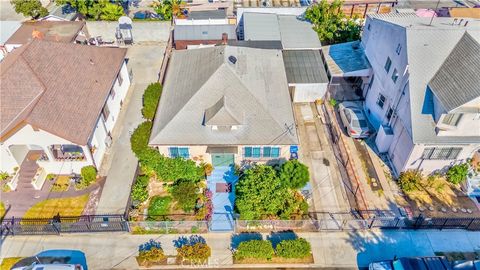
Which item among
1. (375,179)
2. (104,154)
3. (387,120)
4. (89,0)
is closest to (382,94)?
(387,120)

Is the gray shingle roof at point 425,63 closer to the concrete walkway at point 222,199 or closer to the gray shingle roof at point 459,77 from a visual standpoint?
the gray shingle roof at point 459,77

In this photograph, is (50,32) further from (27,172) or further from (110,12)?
(27,172)

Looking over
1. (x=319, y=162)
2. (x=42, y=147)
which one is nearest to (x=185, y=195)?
(x=319, y=162)

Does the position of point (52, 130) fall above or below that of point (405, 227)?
above

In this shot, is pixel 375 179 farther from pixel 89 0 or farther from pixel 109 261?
pixel 89 0

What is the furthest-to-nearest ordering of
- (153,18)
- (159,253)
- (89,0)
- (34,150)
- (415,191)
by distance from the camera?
(153,18) → (89,0) → (34,150) → (415,191) → (159,253)

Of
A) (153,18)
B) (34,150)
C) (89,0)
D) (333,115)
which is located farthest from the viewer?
(153,18)

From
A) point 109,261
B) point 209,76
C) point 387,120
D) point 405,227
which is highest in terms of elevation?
point 209,76

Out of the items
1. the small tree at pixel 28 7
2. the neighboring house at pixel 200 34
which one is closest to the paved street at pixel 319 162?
the neighboring house at pixel 200 34
